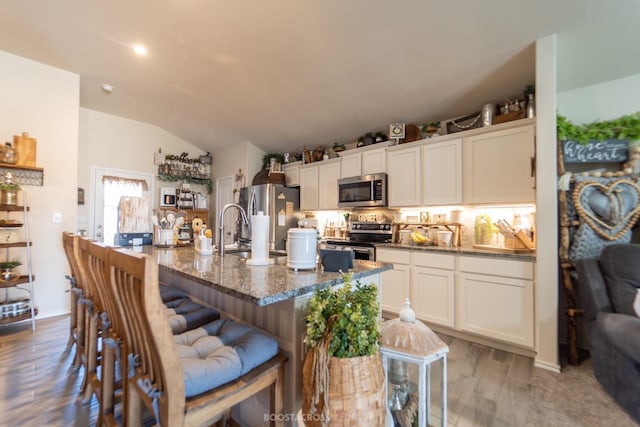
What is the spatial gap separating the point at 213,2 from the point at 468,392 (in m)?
3.57

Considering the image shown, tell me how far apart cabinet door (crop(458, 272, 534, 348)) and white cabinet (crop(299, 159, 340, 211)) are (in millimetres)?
2108

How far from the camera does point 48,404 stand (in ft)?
5.66

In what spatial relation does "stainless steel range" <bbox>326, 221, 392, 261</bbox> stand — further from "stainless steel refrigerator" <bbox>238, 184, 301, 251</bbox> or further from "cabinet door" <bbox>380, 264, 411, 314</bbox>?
"stainless steel refrigerator" <bbox>238, 184, 301, 251</bbox>

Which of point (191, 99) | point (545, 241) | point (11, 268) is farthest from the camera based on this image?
point (191, 99)

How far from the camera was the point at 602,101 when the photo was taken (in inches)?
99.1

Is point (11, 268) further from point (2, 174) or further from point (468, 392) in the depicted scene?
point (468, 392)

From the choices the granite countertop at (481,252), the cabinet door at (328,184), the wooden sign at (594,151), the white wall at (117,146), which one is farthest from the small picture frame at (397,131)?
the white wall at (117,146)

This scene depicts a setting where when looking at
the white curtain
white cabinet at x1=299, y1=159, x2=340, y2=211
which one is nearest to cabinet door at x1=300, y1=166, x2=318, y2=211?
white cabinet at x1=299, y1=159, x2=340, y2=211

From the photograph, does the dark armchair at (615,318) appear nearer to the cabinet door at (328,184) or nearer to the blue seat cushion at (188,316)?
the blue seat cushion at (188,316)

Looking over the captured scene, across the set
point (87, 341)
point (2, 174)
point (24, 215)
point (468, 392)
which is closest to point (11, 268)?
point (24, 215)

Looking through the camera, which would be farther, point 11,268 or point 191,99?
point 191,99

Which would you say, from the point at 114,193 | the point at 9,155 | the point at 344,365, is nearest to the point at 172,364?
the point at 344,365

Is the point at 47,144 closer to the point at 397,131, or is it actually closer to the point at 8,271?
the point at 8,271

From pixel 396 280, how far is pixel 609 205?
6.17 feet
